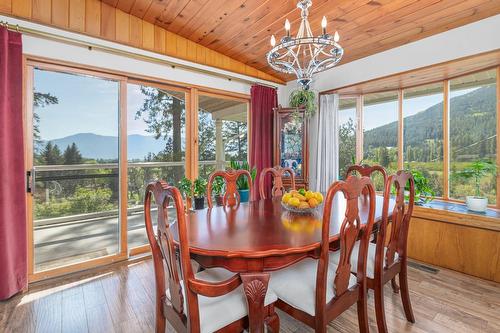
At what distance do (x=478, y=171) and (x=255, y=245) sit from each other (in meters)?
2.89

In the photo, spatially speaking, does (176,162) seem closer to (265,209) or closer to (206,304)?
(265,209)

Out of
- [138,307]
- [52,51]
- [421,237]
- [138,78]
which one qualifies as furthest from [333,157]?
[52,51]

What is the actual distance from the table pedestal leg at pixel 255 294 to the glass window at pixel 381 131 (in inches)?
124

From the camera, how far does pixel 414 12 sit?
2396 mm

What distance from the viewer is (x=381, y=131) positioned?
3793mm

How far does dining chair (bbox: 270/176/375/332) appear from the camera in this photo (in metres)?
1.26

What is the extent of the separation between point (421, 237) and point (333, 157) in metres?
1.52

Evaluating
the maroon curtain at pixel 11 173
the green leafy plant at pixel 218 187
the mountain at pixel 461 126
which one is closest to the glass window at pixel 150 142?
the green leafy plant at pixel 218 187

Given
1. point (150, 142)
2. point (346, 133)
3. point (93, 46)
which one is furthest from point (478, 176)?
point (93, 46)

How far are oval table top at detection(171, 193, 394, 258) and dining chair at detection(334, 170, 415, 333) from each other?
0.12m

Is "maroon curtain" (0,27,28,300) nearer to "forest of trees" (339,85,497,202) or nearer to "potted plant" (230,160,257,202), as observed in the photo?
"potted plant" (230,160,257,202)

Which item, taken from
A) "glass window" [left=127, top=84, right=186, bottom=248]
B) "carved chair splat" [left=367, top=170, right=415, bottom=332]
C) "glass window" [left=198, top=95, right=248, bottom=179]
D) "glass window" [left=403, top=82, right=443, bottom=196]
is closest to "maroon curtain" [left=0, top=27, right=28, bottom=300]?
"glass window" [left=127, top=84, right=186, bottom=248]

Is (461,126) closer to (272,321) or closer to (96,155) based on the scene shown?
(272,321)

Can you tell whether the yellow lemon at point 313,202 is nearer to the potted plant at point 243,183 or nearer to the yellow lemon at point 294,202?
the yellow lemon at point 294,202
